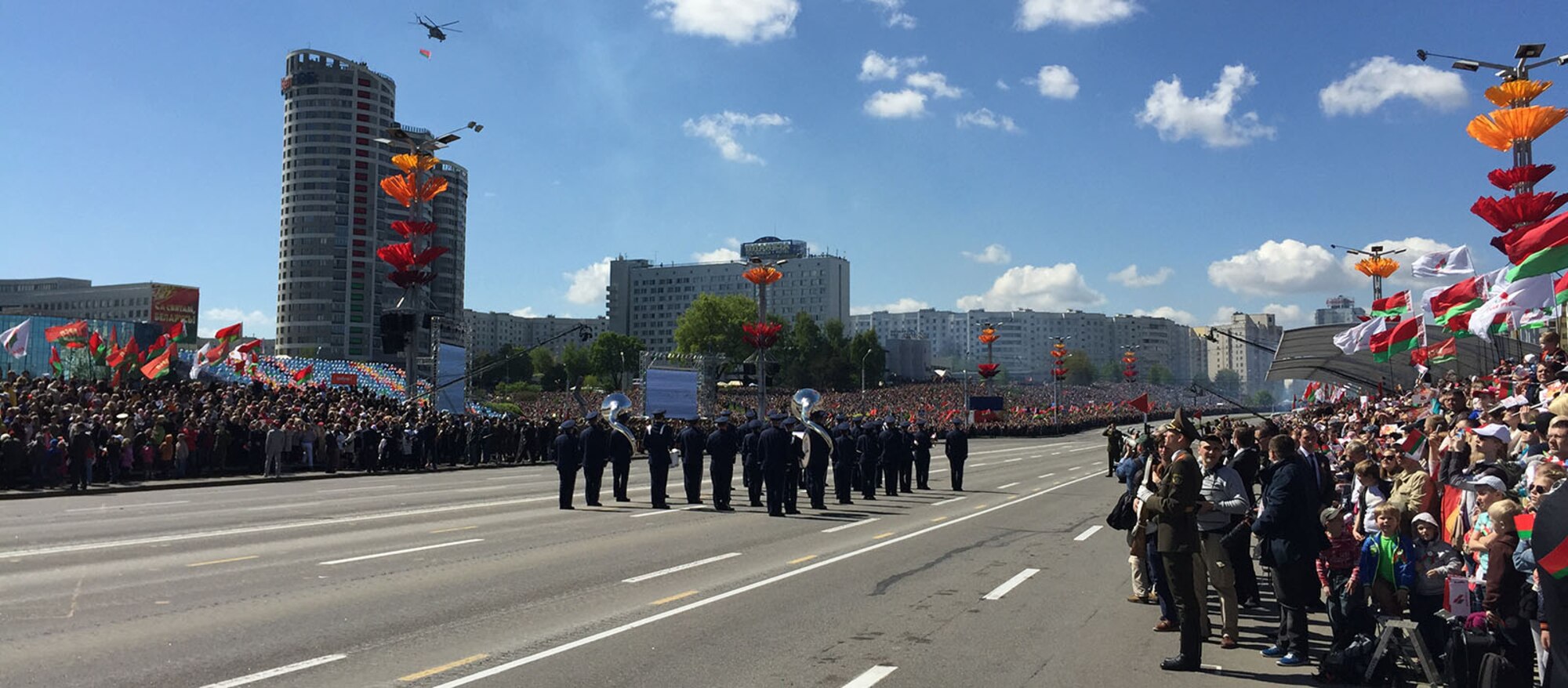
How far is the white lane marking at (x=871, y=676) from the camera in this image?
22.4ft

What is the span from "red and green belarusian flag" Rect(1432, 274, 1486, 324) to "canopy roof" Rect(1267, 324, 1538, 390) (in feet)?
21.7

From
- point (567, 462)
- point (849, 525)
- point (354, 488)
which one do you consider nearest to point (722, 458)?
point (567, 462)

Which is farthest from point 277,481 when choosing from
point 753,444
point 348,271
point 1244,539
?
point 348,271

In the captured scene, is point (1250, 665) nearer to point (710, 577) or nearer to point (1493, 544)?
point (1493, 544)

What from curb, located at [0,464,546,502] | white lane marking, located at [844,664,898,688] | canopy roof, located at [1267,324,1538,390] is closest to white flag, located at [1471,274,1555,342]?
white lane marking, located at [844,664,898,688]

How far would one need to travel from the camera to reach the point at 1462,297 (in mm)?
25625

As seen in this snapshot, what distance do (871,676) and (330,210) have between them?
163 metres

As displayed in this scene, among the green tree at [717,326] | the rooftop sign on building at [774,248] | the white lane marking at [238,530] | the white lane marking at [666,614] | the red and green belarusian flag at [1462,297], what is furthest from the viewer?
the rooftop sign on building at [774,248]

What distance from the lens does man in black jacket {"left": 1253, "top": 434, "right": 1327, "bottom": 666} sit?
7836mm

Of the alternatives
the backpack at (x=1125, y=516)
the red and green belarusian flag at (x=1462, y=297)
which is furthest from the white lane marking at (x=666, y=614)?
the red and green belarusian flag at (x=1462, y=297)

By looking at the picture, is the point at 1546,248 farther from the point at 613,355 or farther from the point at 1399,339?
the point at 613,355

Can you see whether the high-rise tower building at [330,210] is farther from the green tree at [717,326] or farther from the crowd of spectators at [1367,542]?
the crowd of spectators at [1367,542]

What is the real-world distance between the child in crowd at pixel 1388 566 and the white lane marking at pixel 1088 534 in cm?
833

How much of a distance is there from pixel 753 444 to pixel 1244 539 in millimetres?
12155
